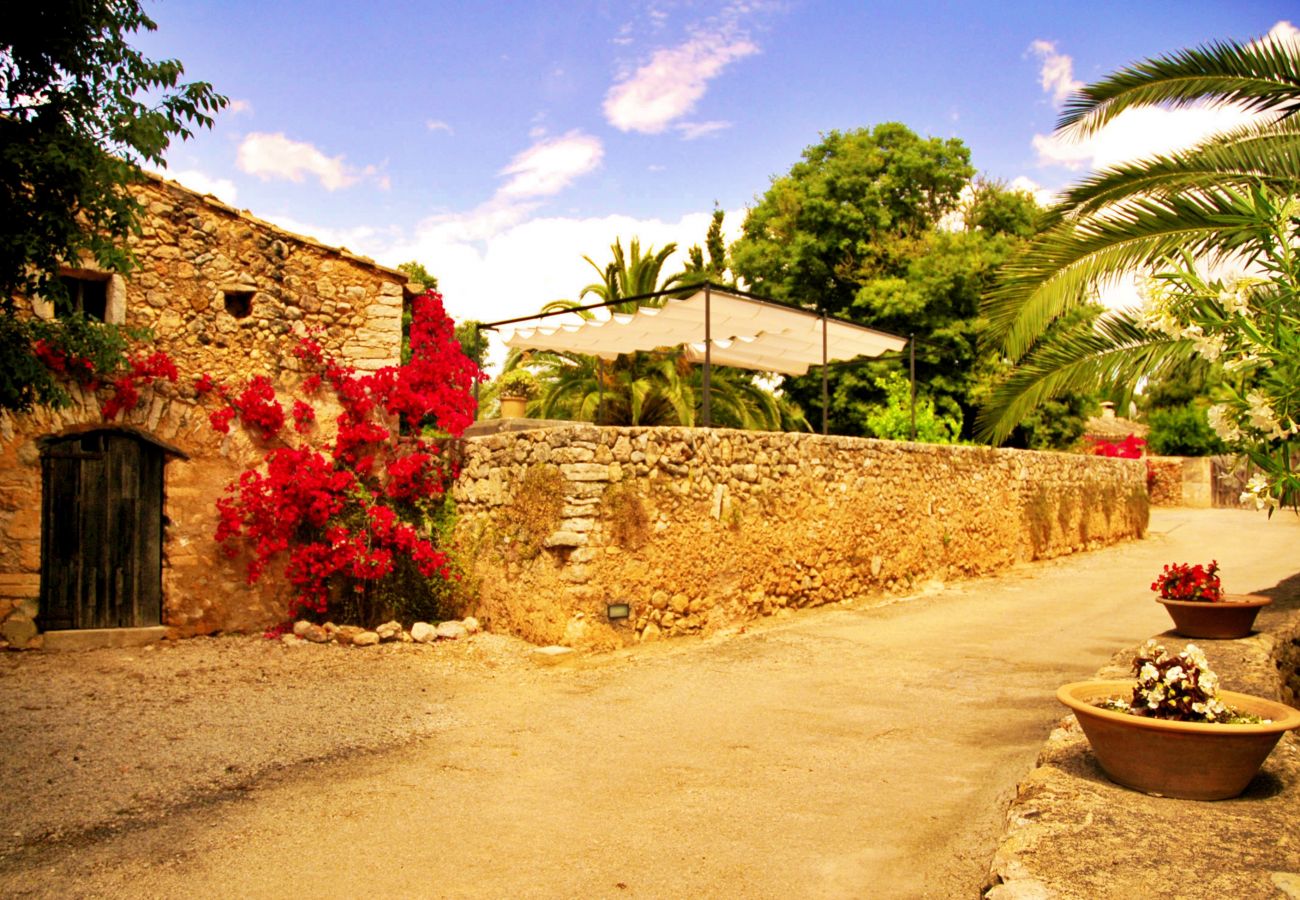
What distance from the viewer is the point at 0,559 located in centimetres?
762

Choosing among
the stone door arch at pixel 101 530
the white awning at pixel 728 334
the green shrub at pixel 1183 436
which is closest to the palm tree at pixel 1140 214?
the white awning at pixel 728 334

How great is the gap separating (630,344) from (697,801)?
7.44 meters

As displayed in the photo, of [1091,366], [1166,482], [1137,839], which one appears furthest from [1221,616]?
[1166,482]

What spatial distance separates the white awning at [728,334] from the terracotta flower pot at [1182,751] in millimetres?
6143

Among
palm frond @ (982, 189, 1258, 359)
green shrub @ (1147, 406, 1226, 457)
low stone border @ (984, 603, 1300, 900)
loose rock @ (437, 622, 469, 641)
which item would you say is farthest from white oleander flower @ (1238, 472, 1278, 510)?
green shrub @ (1147, 406, 1226, 457)

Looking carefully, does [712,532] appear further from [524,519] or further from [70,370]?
[70,370]

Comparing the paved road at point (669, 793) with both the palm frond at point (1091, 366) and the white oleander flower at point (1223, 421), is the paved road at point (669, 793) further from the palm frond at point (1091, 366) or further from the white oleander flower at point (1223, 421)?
the palm frond at point (1091, 366)

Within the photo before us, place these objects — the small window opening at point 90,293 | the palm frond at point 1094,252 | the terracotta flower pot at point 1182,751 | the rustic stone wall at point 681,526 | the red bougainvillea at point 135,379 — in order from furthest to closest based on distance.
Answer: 1. the small window opening at point 90,293
2. the red bougainvillea at point 135,379
3. the rustic stone wall at point 681,526
4. the palm frond at point 1094,252
5. the terracotta flower pot at point 1182,751

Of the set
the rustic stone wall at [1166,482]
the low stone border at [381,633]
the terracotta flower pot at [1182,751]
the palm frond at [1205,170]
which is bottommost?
the low stone border at [381,633]

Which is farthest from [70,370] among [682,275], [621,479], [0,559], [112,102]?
[682,275]

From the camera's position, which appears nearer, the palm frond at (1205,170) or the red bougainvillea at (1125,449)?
the palm frond at (1205,170)

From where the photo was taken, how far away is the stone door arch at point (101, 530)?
7859mm

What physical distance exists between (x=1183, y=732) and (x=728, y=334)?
7751 mm

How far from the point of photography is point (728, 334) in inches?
416
